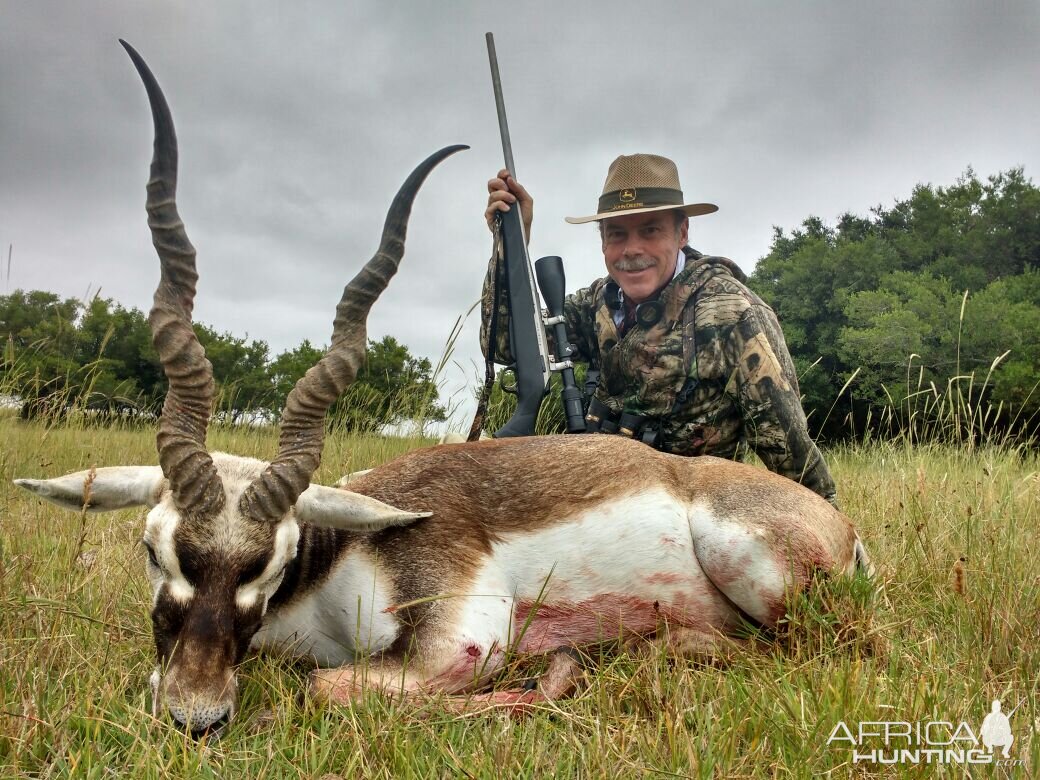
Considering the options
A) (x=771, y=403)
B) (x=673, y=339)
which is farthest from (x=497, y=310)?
(x=771, y=403)

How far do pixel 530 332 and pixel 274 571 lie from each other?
3.16 m

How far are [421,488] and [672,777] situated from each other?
177 centimetres

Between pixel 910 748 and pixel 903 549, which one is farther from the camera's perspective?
pixel 903 549

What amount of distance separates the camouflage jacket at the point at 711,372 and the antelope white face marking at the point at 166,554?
363cm

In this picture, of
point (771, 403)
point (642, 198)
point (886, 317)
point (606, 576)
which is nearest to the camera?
point (606, 576)

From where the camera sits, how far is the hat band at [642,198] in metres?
6.14

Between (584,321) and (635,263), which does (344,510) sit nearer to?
(635,263)

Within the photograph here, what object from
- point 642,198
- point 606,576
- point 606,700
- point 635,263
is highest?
point 642,198

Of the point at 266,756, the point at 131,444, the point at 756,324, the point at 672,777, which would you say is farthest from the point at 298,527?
the point at 131,444

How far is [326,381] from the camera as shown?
321 cm

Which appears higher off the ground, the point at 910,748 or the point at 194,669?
the point at 194,669

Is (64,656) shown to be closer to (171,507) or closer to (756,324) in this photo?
(171,507)

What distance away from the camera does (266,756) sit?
2492 mm

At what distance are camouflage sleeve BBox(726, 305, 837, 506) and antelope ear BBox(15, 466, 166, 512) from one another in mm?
3664
